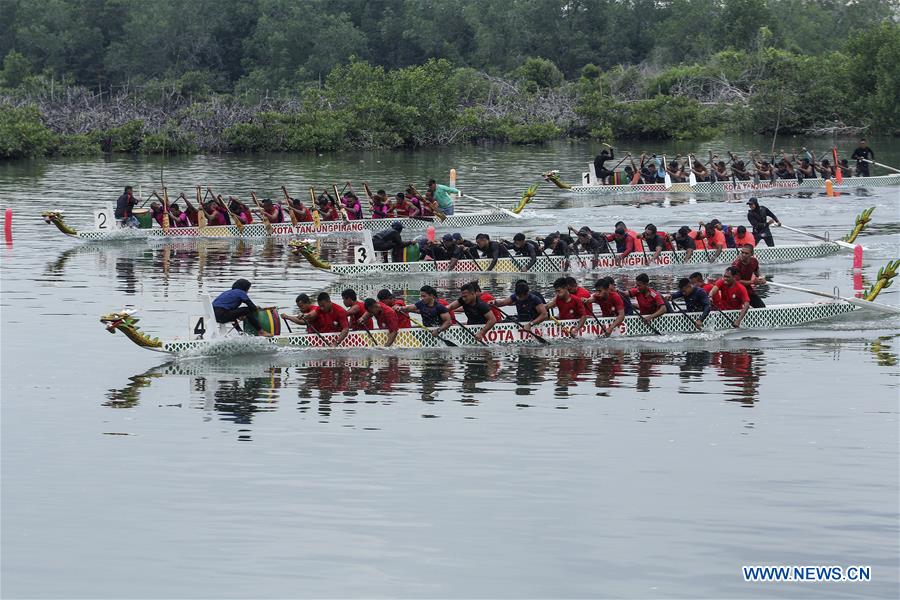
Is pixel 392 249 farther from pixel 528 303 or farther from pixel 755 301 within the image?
pixel 755 301

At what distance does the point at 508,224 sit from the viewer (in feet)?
155

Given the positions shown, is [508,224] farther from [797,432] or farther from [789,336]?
[797,432]

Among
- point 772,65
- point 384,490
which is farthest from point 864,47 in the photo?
point 384,490

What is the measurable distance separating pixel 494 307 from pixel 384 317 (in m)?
2.47

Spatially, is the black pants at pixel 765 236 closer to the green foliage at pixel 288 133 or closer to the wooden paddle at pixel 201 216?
the wooden paddle at pixel 201 216

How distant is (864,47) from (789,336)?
6245 cm

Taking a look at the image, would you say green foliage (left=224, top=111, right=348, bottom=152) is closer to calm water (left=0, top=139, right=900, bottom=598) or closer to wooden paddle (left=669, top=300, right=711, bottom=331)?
calm water (left=0, top=139, right=900, bottom=598)

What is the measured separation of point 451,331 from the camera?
2694 cm

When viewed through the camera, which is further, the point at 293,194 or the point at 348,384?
the point at 293,194

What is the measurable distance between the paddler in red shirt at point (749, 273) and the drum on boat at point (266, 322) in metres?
10.1

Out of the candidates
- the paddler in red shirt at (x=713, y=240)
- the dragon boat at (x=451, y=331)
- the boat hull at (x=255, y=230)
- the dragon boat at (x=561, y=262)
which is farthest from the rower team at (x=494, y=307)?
the boat hull at (x=255, y=230)

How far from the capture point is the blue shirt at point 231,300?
2544 centimetres

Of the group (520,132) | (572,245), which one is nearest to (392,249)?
(572,245)

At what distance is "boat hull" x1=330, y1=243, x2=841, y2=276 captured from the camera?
3575 centimetres
